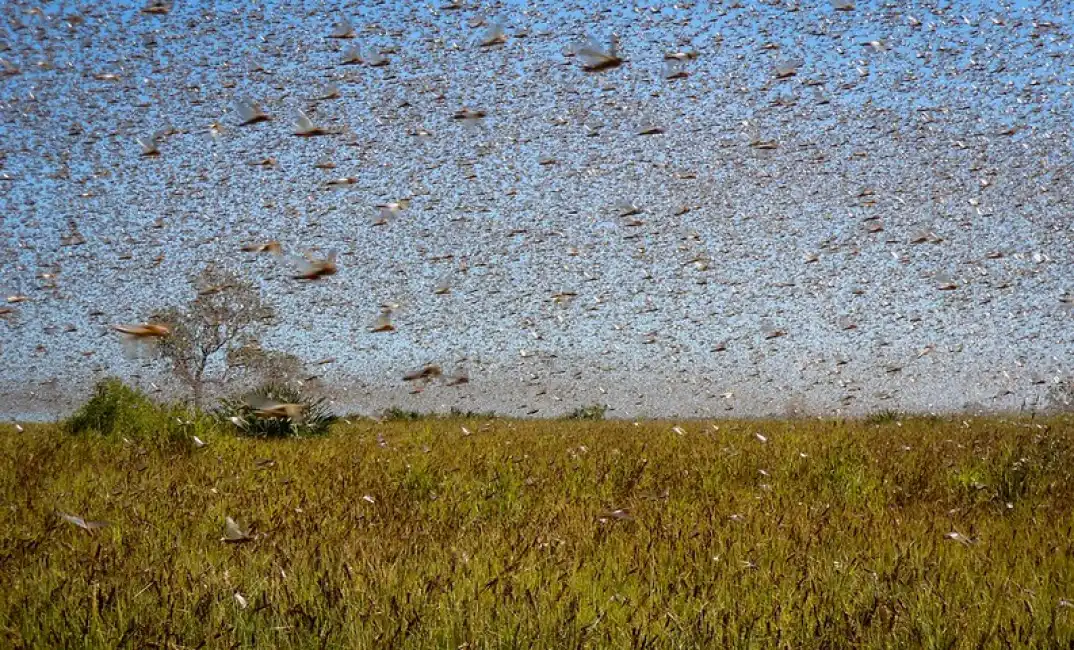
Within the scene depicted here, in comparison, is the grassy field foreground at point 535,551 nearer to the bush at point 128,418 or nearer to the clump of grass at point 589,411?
the bush at point 128,418

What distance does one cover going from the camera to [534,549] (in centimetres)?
454

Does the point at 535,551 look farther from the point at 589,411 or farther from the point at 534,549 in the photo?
the point at 589,411

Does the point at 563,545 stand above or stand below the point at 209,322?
above

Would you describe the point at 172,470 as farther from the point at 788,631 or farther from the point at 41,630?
the point at 788,631

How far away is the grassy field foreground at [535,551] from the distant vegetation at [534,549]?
0.02 meters

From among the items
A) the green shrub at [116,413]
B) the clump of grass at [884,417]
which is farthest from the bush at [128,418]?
the clump of grass at [884,417]

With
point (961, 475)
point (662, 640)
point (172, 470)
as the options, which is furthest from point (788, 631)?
point (172, 470)

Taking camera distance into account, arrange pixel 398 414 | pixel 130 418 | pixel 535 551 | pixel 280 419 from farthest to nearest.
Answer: pixel 398 414, pixel 280 419, pixel 130 418, pixel 535 551

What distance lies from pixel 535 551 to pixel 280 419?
10386mm

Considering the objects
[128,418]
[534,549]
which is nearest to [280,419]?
[128,418]

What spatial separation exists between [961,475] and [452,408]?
70.4ft

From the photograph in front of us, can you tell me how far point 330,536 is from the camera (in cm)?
495

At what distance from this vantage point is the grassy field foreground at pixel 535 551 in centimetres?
331

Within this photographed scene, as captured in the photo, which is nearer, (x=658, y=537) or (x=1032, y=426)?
(x=658, y=537)
